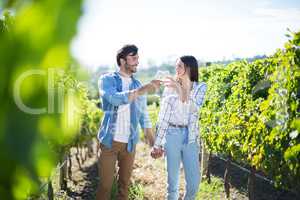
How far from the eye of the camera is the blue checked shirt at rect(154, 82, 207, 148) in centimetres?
466

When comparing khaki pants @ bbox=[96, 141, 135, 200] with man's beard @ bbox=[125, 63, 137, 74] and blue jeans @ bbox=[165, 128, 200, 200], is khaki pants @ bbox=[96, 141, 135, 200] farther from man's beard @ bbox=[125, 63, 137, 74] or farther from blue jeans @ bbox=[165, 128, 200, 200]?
man's beard @ bbox=[125, 63, 137, 74]

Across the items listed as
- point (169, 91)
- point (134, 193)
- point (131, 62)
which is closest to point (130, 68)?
point (131, 62)

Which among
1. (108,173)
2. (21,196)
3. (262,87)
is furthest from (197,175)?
(21,196)

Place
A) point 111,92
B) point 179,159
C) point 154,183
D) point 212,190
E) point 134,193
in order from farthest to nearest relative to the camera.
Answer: point 154,183, point 212,190, point 134,193, point 179,159, point 111,92

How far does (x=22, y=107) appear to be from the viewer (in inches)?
38.4

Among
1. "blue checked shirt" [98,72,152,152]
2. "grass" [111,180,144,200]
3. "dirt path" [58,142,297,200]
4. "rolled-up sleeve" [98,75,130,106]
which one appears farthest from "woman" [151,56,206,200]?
"dirt path" [58,142,297,200]

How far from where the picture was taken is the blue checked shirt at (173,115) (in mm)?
4664

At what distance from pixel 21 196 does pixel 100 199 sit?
12.5ft

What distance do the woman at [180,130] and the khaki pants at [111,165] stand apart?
A: 1.04ft

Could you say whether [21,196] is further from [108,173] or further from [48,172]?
[108,173]

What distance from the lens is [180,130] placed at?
15.3ft

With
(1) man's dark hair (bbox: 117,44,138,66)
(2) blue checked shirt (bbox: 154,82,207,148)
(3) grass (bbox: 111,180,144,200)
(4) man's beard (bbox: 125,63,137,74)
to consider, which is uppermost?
(1) man's dark hair (bbox: 117,44,138,66)

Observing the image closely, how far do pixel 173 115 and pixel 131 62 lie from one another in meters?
0.71

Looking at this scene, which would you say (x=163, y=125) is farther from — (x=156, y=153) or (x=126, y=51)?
(x=126, y=51)
